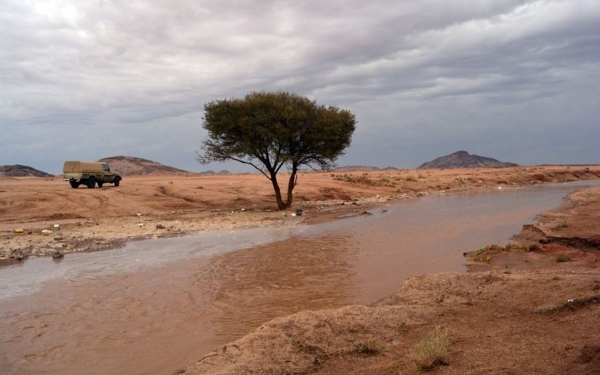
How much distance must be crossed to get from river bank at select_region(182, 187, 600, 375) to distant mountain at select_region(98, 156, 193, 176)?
69.9 meters

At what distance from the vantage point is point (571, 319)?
6.22 metres

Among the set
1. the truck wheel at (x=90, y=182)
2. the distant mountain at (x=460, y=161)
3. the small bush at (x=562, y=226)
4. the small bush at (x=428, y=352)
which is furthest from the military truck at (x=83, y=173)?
the distant mountain at (x=460, y=161)

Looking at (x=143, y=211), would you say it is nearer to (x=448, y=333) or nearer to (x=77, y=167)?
(x=77, y=167)

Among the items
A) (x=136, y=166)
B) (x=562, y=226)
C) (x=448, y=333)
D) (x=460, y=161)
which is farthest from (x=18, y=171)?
(x=460, y=161)

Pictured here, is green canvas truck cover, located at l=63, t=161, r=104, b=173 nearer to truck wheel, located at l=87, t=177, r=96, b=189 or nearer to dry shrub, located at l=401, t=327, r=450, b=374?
truck wheel, located at l=87, t=177, r=96, b=189

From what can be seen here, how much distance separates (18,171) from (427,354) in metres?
74.3

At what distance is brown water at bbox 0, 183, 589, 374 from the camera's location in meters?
7.92

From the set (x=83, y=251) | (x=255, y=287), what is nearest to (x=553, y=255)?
(x=255, y=287)

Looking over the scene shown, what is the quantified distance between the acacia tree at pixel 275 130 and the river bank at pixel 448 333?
1833cm

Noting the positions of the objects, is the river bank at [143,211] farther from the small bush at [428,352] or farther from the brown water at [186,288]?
the small bush at [428,352]

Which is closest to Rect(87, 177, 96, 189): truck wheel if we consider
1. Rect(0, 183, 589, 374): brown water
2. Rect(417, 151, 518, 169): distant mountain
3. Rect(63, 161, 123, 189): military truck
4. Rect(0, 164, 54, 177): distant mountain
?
Rect(63, 161, 123, 189): military truck

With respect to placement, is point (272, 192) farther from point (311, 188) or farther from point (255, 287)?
point (255, 287)

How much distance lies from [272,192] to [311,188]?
13.8 ft

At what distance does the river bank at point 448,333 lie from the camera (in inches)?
204
